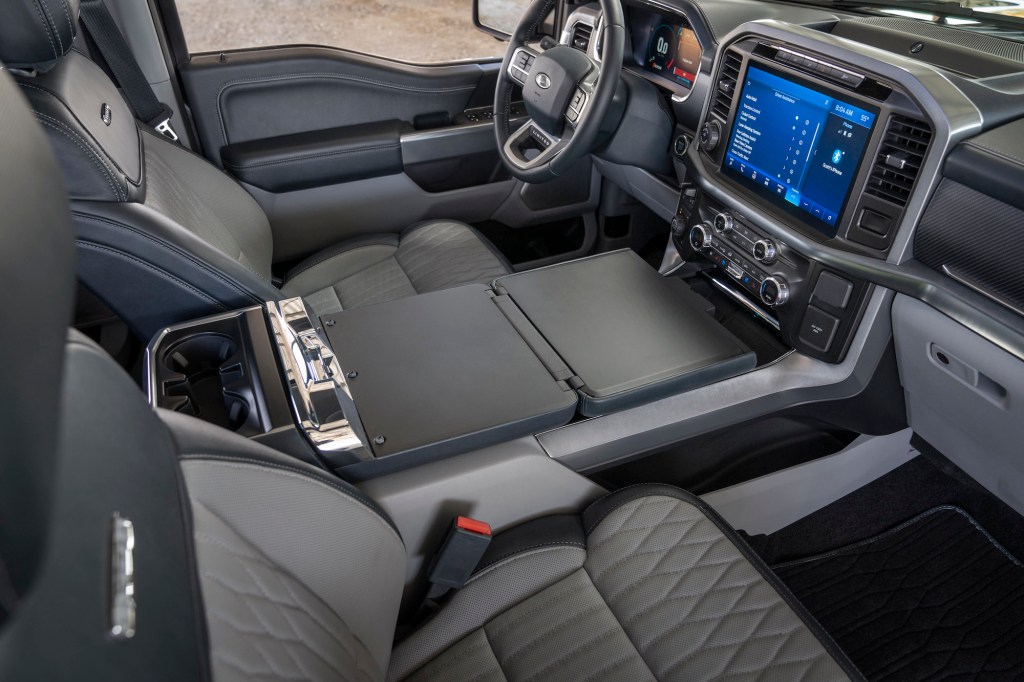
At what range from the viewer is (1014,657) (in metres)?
1.33

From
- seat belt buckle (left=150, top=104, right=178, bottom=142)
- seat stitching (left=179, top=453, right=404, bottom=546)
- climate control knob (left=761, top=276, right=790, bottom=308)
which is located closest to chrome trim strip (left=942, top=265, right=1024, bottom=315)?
climate control knob (left=761, top=276, right=790, bottom=308)

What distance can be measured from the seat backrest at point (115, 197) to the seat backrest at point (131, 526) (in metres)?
0.54

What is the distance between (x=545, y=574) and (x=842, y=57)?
0.92m

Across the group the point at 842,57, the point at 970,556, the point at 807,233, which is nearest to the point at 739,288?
the point at 807,233

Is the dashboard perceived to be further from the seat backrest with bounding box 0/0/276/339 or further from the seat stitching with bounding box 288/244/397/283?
the seat backrest with bounding box 0/0/276/339

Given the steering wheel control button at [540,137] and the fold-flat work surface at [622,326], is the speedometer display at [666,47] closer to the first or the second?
the steering wheel control button at [540,137]

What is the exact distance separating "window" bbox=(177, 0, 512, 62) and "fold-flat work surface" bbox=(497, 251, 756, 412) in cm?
117

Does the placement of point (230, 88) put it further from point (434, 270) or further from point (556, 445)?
point (556, 445)

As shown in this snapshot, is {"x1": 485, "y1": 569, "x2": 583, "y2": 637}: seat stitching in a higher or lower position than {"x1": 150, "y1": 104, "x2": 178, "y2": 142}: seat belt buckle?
lower

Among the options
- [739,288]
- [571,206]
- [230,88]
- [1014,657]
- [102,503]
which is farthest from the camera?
[571,206]

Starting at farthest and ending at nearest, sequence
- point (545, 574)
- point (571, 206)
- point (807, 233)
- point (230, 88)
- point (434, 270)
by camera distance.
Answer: point (571, 206) → point (230, 88) → point (434, 270) → point (807, 233) → point (545, 574)

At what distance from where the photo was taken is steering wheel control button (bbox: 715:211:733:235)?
142 centimetres

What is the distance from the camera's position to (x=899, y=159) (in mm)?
1035

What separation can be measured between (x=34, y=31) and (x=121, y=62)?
81cm
